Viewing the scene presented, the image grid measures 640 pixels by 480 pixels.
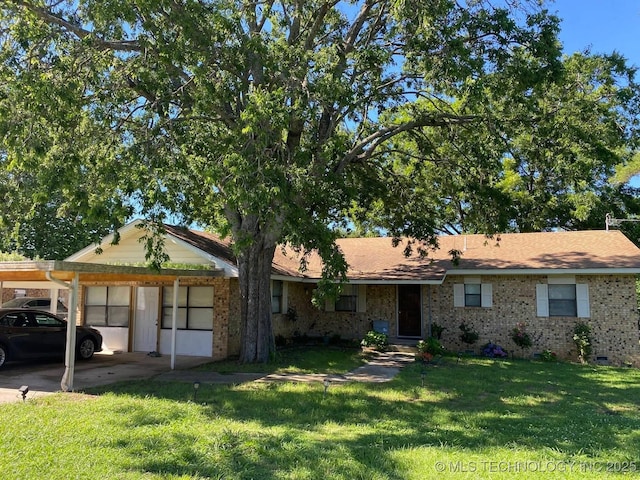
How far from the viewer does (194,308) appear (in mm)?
15328

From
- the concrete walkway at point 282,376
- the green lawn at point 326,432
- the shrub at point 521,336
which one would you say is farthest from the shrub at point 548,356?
the concrete walkway at point 282,376

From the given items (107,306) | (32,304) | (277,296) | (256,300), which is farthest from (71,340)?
(32,304)

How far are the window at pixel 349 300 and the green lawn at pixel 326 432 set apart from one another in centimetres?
833

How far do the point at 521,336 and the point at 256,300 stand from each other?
8667 millimetres

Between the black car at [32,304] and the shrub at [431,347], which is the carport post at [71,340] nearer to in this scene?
the shrub at [431,347]

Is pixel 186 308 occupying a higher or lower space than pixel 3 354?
higher

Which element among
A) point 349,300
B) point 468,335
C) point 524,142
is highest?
point 524,142

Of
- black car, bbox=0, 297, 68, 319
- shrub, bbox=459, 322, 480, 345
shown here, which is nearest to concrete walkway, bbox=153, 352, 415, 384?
shrub, bbox=459, 322, 480, 345

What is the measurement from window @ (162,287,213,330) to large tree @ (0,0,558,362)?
3783 millimetres

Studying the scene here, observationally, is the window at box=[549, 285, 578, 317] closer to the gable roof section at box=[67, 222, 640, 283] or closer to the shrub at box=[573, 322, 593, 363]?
the shrub at box=[573, 322, 593, 363]

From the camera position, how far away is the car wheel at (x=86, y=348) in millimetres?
14109

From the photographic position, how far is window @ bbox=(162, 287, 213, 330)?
1515cm

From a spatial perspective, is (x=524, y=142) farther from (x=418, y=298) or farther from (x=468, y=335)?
(x=418, y=298)

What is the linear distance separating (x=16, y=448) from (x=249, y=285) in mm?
7840
